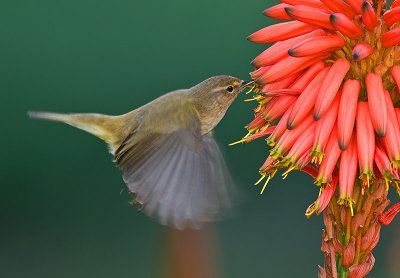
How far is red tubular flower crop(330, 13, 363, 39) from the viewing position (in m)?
2.61

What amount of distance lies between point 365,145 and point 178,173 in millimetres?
1314

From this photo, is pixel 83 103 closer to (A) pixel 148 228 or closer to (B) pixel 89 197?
(B) pixel 89 197

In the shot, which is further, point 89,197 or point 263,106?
point 89,197

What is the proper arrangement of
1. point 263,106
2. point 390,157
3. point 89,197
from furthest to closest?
point 89,197 < point 263,106 < point 390,157

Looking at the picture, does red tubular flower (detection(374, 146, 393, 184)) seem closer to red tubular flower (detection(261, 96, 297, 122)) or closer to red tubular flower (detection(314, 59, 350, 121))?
red tubular flower (detection(314, 59, 350, 121))

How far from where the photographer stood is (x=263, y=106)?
3.08 m

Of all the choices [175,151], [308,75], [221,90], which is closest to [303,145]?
[308,75]

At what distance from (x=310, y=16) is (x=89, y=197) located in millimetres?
4623

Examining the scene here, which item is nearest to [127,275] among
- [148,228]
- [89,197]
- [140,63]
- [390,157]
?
[148,228]

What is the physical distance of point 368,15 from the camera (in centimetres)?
261

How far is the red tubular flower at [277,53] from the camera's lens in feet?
9.17

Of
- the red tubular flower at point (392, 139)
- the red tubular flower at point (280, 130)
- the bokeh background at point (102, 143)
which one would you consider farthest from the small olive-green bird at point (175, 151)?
the bokeh background at point (102, 143)

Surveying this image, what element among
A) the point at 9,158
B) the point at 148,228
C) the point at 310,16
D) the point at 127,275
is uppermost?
the point at 310,16

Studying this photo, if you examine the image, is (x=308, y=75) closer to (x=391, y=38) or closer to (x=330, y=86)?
(x=330, y=86)
